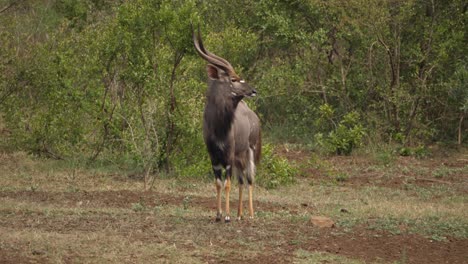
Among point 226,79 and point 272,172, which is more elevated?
point 226,79

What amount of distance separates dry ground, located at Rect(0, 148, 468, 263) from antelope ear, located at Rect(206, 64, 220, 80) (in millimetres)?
1709

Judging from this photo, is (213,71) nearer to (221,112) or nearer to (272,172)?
(221,112)

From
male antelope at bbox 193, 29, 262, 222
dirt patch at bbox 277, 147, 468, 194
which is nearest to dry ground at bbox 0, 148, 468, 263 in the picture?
dirt patch at bbox 277, 147, 468, 194

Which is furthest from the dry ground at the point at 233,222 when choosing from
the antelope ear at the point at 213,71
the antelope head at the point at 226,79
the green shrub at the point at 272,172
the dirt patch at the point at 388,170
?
the antelope ear at the point at 213,71

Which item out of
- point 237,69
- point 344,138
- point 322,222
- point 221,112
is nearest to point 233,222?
point 322,222

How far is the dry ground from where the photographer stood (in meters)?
8.72

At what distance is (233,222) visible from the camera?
10664mm

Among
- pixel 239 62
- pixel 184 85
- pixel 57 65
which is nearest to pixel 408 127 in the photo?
pixel 239 62

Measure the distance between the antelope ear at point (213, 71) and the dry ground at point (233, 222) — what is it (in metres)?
1.71

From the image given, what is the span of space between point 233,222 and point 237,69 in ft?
23.5

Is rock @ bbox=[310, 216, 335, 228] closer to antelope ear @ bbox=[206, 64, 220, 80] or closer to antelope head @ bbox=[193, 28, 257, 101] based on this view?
antelope head @ bbox=[193, 28, 257, 101]

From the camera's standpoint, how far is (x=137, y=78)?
14797 mm

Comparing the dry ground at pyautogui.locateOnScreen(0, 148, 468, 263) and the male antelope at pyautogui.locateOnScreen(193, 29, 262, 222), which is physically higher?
the male antelope at pyautogui.locateOnScreen(193, 29, 262, 222)

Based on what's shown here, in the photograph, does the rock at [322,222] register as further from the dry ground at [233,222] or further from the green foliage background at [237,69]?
the green foliage background at [237,69]
